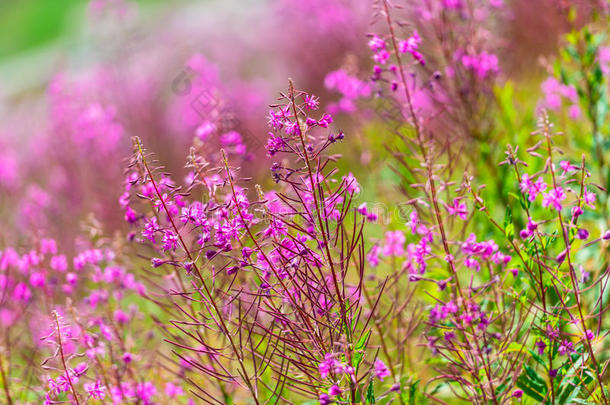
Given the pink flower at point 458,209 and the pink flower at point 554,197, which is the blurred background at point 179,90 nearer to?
the pink flower at point 458,209

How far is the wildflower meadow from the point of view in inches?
76.7

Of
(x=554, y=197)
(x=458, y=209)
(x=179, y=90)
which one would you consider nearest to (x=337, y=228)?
(x=458, y=209)

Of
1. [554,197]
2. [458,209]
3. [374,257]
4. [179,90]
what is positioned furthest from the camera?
[179,90]

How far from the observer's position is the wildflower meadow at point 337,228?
1.95m

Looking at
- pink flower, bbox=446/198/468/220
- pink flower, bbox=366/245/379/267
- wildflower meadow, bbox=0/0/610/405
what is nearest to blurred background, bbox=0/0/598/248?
wildflower meadow, bbox=0/0/610/405

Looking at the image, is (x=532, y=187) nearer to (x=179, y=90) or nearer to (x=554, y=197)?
(x=554, y=197)

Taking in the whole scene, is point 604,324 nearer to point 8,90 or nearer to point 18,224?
point 18,224

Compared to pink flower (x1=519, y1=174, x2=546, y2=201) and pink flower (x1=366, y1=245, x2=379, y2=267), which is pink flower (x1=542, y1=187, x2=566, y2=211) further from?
pink flower (x1=366, y1=245, x2=379, y2=267)

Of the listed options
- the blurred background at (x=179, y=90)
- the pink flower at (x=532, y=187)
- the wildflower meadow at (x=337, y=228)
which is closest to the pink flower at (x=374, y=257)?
the wildflower meadow at (x=337, y=228)

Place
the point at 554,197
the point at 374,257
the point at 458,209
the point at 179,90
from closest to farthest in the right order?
the point at 554,197 < the point at 458,209 < the point at 374,257 < the point at 179,90

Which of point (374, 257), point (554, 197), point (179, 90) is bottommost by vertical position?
point (374, 257)

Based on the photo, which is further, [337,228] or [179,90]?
[179,90]

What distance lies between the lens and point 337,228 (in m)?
1.95

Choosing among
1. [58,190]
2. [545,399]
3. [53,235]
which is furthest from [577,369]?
[58,190]
